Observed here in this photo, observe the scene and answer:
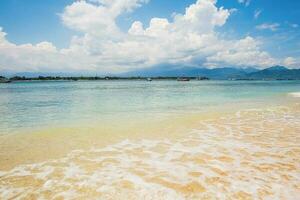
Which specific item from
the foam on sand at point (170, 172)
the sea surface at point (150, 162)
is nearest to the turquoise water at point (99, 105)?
the sea surface at point (150, 162)

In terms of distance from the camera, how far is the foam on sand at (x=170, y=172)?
17.3 feet

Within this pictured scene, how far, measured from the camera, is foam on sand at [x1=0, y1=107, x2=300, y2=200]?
527 cm

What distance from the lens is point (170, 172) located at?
6.48 m

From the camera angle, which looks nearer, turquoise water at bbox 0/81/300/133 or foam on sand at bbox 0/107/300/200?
foam on sand at bbox 0/107/300/200

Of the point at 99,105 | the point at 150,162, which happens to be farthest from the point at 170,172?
the point at 99,105

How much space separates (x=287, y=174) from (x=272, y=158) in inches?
54.5

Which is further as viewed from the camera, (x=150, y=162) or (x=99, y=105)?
(x=99, y=105)

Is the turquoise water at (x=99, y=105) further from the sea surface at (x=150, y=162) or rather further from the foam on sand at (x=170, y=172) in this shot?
the foam on sand at (x=170, y=172)

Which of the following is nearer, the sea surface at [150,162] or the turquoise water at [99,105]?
the sea surface at [150,162]

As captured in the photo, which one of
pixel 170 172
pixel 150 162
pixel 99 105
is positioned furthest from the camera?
pixel 99 105

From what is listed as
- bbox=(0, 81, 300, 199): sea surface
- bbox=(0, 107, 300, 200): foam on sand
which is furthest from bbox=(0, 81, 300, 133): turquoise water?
bbox=(0, 107, 300, 200): foam on sand

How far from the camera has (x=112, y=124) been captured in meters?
13.7

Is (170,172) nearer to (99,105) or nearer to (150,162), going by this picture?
(150,162)

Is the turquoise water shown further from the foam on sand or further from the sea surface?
the foam on sand
